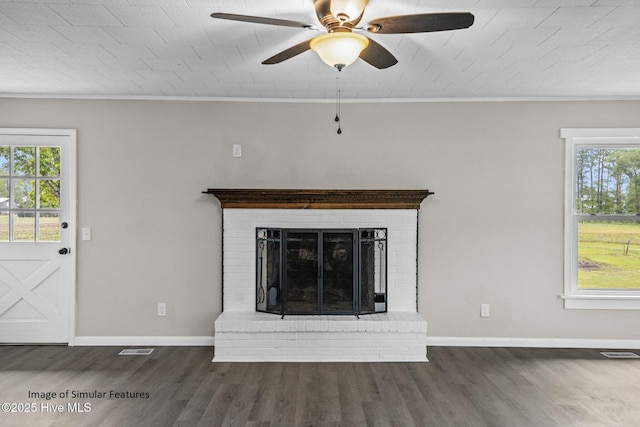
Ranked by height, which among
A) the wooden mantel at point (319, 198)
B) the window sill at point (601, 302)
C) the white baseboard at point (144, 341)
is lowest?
the white baseboard at point (144, 341)

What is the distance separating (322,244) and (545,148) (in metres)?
2.25

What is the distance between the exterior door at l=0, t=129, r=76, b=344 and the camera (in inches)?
152

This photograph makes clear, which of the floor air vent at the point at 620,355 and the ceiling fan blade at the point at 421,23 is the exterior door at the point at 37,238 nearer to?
the ceiling fan blade at the point at 421,23

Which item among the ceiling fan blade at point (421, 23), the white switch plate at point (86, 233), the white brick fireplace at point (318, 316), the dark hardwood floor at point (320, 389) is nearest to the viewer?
the ceiling fan blade at point (421, 23)

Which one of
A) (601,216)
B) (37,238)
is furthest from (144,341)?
(601,216)

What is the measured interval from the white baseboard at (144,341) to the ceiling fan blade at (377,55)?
2.89 m

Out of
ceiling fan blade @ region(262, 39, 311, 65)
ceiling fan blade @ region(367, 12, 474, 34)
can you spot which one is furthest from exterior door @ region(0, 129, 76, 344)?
ceiling fan blade @ region(367, 12, 474, 34)

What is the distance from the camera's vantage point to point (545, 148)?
3.90 m

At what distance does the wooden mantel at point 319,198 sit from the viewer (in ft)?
12.4

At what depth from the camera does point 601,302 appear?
3.86 meters

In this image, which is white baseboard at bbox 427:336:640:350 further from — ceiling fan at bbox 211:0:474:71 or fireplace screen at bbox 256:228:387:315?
ceiling fan at bbox 211:0:474:71

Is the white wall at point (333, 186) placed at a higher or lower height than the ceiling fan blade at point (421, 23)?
lower

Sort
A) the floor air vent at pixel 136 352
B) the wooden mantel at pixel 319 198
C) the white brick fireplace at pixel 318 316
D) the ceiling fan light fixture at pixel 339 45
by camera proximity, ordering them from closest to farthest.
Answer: the ceiling fan light fixture at pixel 339 45 → the white brick fireplace at pixel 318 316 → the floor air vent at pixel 136 352 → the wooden mantel at pixel 319 198

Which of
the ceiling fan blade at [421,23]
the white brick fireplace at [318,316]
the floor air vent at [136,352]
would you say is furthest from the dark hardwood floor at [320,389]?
the ceiling fan blade at [421,23]
